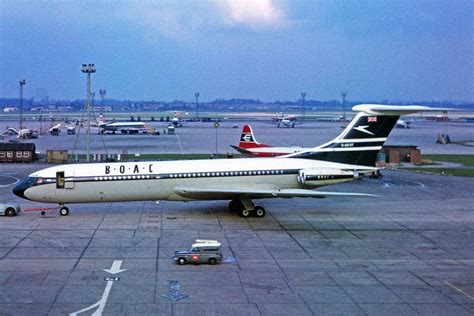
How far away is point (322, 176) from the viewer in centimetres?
4294

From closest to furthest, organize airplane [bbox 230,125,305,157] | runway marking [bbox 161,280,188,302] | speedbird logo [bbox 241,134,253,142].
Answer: runway marking [bbox 161,280,188,302]
airplane [bbox 230,125,305,157]
speedbird logo [bbox 241,134,253,142]

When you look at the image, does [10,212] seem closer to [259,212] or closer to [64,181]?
[64,181]

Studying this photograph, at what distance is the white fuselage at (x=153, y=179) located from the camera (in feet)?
137

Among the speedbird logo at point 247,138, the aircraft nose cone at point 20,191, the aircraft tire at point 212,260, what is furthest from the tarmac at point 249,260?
the speedbird logo at point 247,138

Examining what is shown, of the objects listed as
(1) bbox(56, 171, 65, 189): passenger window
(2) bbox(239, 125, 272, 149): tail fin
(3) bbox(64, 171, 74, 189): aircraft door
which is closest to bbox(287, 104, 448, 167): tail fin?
Answer: (3) bbox(64, 171, 74, 189): aircraft door

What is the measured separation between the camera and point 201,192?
4181 centimetres

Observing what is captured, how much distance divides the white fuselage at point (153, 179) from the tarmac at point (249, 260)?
1494 mm

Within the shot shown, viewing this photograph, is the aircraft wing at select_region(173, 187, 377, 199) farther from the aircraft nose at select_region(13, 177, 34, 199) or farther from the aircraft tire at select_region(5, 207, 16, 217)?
the aircraft tire at select_region(5, 207, 16, 217)

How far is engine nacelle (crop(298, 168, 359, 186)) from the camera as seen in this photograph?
141ft

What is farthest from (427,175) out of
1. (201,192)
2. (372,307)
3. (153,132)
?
(153,132)

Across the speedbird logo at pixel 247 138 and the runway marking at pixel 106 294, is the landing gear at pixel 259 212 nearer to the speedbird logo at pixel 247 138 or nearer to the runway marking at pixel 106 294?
the runway marking at pixel 106 294

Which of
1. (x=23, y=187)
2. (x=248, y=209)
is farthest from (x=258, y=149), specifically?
(x=23, y=187)

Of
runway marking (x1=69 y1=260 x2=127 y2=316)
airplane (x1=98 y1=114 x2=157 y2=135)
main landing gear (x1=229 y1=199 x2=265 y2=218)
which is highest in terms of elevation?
airplane (x1=98 y1=114 x2=157 y2=135)

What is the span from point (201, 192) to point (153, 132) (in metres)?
103
